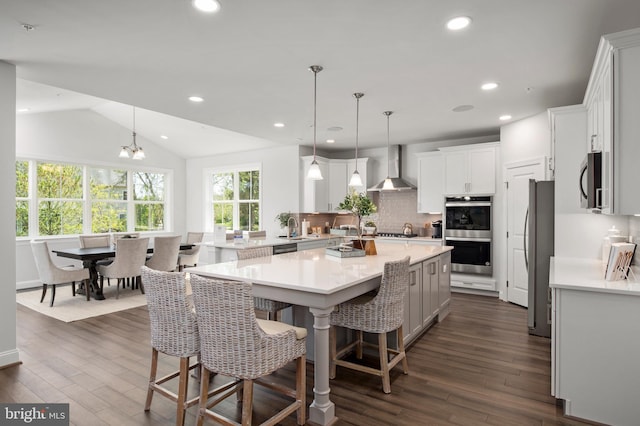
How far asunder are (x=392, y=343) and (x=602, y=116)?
2.42 m

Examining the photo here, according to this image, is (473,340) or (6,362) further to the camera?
(473,340)

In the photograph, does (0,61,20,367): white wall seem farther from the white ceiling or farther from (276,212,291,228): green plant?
(276,212,291,228): green plant

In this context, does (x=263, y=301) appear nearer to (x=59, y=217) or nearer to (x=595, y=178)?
(x=595, y=178)

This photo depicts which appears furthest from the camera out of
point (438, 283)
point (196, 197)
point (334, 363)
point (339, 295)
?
point (196, 197)

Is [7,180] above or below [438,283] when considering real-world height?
above

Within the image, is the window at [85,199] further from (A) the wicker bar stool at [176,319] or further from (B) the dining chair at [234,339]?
(B) the dining chair at [234,339]

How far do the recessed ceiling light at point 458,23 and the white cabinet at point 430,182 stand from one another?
3.94 meters

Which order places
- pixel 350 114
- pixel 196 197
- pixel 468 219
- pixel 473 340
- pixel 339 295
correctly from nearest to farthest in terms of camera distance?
pixel 339 295
pixel 473 340
pixel 350 114
pixel 468 219
pixel 196 197

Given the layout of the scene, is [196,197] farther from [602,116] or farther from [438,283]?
[602,116]

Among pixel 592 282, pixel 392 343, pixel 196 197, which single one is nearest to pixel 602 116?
pixel 592 282

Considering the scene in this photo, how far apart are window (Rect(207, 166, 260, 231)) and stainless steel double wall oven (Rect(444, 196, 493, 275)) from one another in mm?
4172

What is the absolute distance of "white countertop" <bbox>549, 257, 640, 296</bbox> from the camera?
2271mm

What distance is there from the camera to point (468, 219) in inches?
234

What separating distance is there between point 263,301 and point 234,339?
1.14 metres
